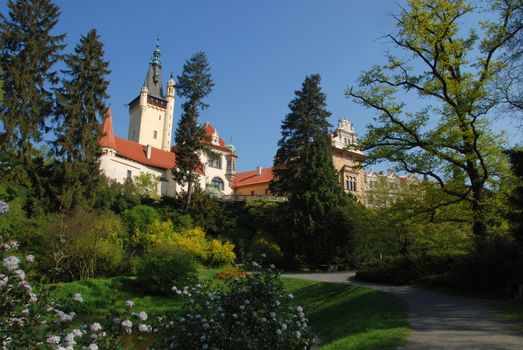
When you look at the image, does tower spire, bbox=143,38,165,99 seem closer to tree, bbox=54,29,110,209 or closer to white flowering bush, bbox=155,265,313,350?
tree, bbox=54,29,110,209

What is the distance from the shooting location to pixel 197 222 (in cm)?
3578

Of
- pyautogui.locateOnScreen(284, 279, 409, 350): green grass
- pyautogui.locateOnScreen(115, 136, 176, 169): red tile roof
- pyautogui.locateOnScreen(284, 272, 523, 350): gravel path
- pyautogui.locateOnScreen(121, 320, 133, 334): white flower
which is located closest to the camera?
pyautogui.locateOnScreen(121, 320, 133, 334): white flower

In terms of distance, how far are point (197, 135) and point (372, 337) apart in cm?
3293

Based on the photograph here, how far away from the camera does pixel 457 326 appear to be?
9.05 m

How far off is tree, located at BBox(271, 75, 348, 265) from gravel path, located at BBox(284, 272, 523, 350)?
59.1ft

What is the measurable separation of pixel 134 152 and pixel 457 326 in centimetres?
5087

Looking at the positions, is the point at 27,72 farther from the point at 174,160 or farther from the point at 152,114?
the point at 152,114

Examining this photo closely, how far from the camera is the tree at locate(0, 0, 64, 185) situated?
2836 cm

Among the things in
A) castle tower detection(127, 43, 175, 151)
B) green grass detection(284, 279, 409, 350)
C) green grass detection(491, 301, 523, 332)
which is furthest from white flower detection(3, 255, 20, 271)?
castle tower detection(127, 43, 175, 151)

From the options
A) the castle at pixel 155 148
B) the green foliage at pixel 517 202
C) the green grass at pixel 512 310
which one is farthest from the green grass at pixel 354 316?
the castle at pixel 155 148

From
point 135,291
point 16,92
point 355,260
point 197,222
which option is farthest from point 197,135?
point 135,291

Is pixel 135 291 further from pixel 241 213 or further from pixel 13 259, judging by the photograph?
pixel 241 213

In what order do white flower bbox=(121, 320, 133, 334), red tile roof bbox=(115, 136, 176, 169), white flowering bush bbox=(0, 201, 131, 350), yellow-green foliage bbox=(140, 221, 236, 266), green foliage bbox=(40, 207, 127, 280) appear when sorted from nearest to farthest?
1. white flowering bush bbox=(0, 201, 131, 350)
2. white flower bbox=(121, 320, 133, 334)
3. green foliage bbox=(40, 207, 127, 280)
4. yellow-green foliage bbox=(140, 221, 236, 266)
5. red tile roof bbox=(115, 136, 176, 169)

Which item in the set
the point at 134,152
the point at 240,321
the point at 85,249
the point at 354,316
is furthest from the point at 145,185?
the point at 240,321
